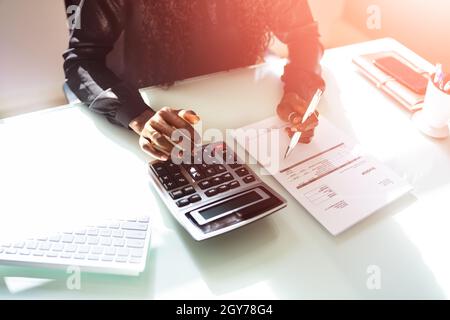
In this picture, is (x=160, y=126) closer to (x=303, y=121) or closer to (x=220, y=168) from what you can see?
(x=220, y=168)

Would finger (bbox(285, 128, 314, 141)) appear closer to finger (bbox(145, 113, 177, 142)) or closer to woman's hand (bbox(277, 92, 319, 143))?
woman's hand (bbox(277, 92, 319, 143))

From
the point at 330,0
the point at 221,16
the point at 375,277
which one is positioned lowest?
the point at 375,277

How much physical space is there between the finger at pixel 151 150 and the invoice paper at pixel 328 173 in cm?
16

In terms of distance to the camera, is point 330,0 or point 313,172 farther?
point 330,0

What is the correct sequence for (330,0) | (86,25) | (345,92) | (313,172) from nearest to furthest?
(313,172)
(86,25)
(345,92)
(330,0)

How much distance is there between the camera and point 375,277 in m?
0.53

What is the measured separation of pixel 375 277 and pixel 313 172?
0.68ft

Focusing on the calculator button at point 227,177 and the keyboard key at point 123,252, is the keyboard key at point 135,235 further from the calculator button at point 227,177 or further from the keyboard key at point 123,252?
the calculator button at point 227,177

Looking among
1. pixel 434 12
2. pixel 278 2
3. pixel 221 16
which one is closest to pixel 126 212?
pixel 221 16

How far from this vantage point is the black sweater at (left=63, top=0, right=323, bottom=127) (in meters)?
0.75

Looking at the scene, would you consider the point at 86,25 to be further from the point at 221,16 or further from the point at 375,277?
the point at 375,277

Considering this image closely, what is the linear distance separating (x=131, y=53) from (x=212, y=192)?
0.49 meters

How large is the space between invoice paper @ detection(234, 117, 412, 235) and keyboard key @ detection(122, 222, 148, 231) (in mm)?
240

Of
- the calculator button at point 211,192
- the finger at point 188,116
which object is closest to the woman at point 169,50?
the finger at point 188,116
